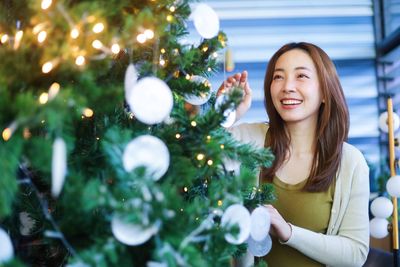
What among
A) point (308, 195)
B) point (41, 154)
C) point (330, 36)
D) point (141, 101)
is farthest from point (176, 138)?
point (330, 36)

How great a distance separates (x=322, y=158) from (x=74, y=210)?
894 mm

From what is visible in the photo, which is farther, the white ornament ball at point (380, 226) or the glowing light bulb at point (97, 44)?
the white ornament ball at point (380, 226)

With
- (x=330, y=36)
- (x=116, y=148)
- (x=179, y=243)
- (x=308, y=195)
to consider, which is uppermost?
(x=116, y=148)

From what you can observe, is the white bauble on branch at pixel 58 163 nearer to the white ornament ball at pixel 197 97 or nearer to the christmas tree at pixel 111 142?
the christmas tree at pixel 111 142

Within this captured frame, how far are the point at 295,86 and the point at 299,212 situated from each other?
363mm

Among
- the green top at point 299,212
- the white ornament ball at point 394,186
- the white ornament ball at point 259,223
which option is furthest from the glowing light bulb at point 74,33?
the white ornament ball at point 394,186

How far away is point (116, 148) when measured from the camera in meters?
0.57

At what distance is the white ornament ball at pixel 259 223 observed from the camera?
0.73m

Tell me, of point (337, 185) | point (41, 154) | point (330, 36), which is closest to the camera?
point (41, 154)

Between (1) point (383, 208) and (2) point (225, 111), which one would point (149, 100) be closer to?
(2) point (225, 111)

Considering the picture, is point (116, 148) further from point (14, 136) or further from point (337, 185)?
point (337, 185)

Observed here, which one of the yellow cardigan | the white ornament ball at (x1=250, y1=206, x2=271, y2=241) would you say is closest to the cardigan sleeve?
the yellow cardigan

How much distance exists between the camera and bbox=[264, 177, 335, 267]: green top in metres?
1.23

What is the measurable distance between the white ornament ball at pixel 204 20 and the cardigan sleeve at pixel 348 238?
59 centimetres
